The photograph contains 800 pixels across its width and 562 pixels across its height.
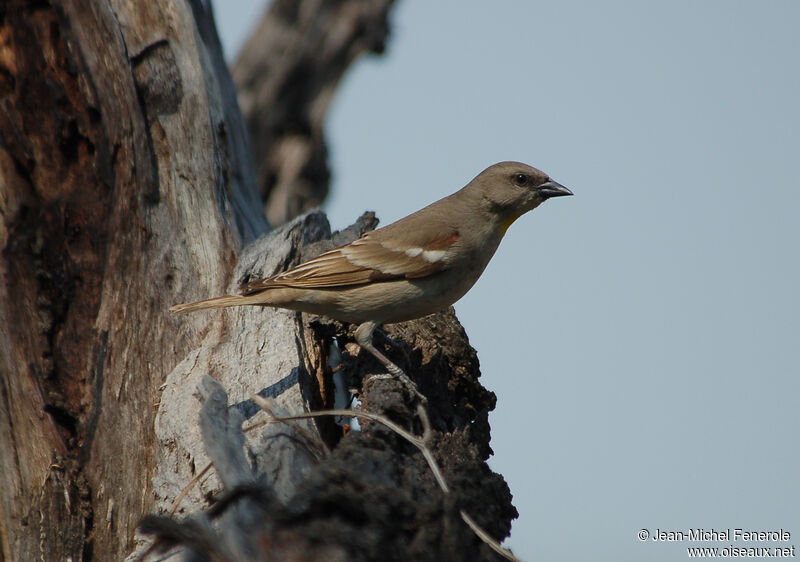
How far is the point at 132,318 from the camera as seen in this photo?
545cm

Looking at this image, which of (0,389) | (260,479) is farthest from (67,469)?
(260,479)

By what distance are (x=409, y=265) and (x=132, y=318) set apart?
2024 mm

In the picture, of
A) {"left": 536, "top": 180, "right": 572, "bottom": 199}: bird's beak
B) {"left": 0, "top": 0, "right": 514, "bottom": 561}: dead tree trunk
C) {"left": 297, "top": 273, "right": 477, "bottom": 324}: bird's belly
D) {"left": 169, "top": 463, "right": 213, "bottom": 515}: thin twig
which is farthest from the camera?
{"left": 536, "top": 180, "right": 572, "bottom": 199}: bird's beak

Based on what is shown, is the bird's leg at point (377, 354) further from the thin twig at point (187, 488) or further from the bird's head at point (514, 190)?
the bird's head at point (514, 190)

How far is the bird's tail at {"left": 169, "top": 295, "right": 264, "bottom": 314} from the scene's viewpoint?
532 centimetres

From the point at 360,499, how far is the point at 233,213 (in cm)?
392

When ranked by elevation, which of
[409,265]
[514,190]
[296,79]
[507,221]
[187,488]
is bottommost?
[187,488]

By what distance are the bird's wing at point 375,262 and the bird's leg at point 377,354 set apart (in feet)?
1.12

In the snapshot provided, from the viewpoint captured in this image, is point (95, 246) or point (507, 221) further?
point (507, 221)

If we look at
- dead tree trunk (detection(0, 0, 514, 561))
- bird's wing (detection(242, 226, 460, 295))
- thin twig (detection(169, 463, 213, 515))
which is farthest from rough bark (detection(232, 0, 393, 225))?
thin twig (detection(169, 463, 213, 515))

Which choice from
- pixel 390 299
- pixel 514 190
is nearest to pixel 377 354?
pixel 390 299

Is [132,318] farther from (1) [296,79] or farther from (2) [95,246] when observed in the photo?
(1) [296,79]

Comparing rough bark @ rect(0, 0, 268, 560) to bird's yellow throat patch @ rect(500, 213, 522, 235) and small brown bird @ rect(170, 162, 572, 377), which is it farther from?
bird's yellow throat patch @ rect(500, 213, 522, 235)

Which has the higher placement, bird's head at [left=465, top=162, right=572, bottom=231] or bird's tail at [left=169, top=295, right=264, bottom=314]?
bird's head at [left=465, top=162, right=572, bottom=231]
